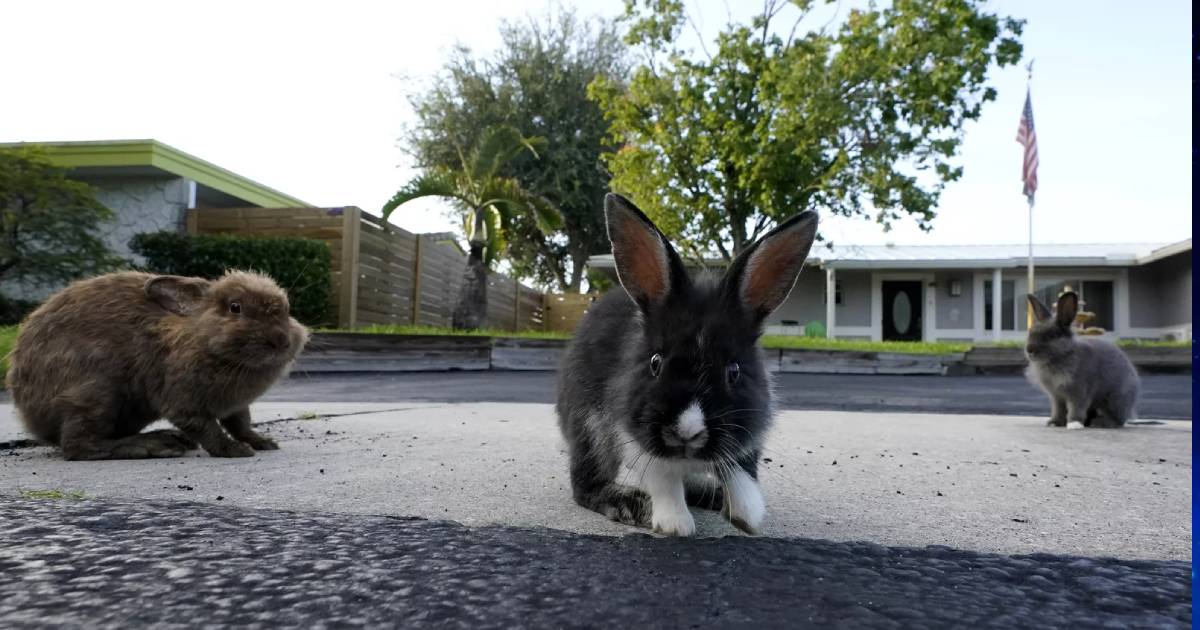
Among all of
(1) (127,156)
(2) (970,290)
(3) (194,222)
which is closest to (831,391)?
(3) (194,222)

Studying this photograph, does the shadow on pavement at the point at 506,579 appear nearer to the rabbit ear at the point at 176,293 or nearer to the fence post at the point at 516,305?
the rabbit ear at the point at 176,293

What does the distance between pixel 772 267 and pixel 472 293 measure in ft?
51.7

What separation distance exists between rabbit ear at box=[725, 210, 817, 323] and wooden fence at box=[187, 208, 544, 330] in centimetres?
1465

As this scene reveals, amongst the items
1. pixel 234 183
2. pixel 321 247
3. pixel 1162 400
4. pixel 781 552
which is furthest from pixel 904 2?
pixel 781 552

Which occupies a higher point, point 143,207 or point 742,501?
point 143,207

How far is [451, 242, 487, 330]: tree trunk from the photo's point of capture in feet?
58.2

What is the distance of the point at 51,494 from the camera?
2.36 meters

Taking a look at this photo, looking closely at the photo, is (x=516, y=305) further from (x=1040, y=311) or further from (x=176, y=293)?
(x=176, y=293)

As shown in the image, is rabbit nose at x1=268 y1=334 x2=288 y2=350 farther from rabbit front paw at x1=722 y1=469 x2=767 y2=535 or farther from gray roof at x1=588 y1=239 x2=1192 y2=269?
gray roof at x1=588 y1=239 x2=1192 y2=269

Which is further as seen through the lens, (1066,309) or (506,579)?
(1066,309)

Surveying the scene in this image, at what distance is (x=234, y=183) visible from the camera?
18766mm

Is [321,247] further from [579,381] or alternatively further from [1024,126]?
[1024,126]

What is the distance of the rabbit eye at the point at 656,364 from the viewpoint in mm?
2120

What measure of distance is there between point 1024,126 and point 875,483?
2150 cm
